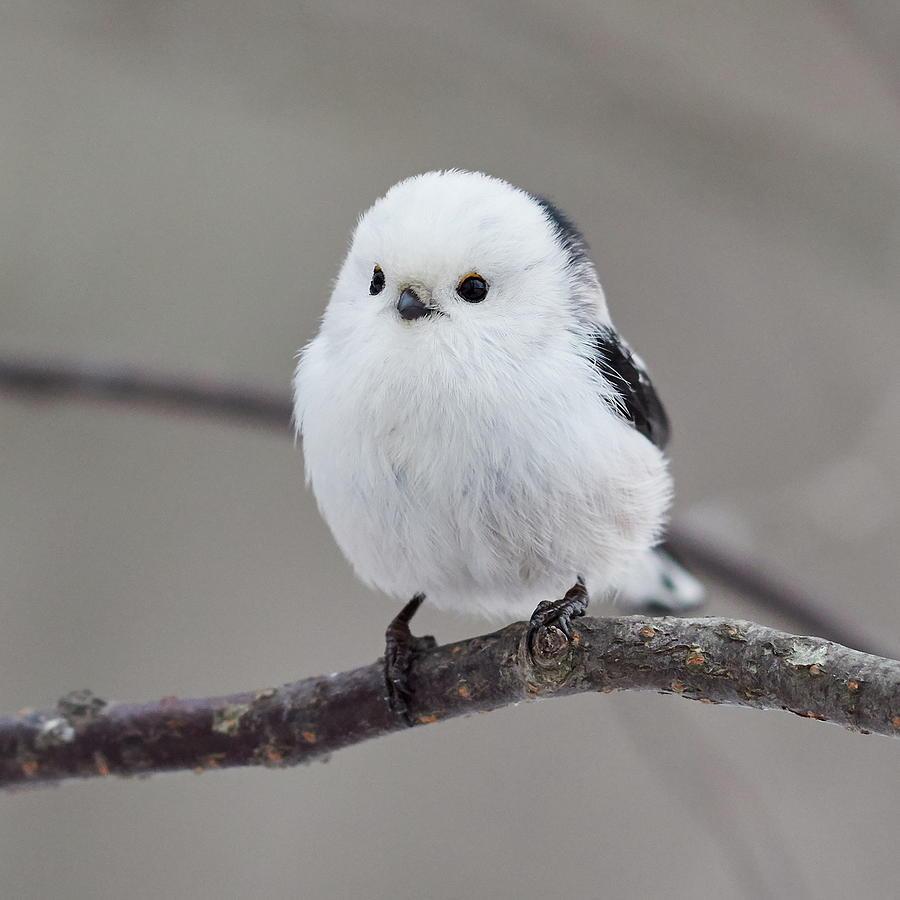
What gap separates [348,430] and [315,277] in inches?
66.7

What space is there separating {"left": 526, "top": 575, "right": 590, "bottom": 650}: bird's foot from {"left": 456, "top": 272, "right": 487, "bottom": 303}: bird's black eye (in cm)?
45

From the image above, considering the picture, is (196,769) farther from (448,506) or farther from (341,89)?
(341,89)

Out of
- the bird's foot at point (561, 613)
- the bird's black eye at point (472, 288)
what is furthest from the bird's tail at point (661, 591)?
the bird's black eye at point (472, 288)

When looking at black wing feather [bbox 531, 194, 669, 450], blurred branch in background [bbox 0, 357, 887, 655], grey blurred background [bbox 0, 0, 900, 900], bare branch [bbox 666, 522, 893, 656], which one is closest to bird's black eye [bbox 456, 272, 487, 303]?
black wing feather [bbox 531, 194, 669, 450]

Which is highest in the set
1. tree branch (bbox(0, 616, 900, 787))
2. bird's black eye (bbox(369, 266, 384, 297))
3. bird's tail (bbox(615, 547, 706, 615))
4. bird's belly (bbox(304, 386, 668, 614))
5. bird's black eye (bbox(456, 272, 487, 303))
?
bird's black eye (bbox(369, 266, 384, 297))

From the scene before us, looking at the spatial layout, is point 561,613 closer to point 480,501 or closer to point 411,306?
point 480,501

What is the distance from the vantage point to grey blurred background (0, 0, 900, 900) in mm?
2869

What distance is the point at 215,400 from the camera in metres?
2.05

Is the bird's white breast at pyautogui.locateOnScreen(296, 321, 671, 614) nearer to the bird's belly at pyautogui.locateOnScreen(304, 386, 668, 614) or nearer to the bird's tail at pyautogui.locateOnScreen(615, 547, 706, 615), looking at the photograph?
the bird's belly at pyautogui.locateOnScreen(304, 386, 668, 614)

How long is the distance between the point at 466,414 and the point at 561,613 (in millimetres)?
305

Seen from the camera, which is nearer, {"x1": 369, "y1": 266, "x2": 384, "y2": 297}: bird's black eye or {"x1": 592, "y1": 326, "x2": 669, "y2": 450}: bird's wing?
{"x1": 369, "y1": 266, "x2": 384, "y2": 297}: bird's black eye

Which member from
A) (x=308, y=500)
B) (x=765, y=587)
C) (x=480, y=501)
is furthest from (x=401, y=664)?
(x=308, y=500)

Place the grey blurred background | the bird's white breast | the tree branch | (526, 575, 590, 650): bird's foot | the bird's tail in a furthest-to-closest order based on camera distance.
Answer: the grey blurred background, the bird's tail, the bird's white breast, (526, 575, 590, 650): bird's foot, the tree branch

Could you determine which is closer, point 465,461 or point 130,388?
point 465,461
